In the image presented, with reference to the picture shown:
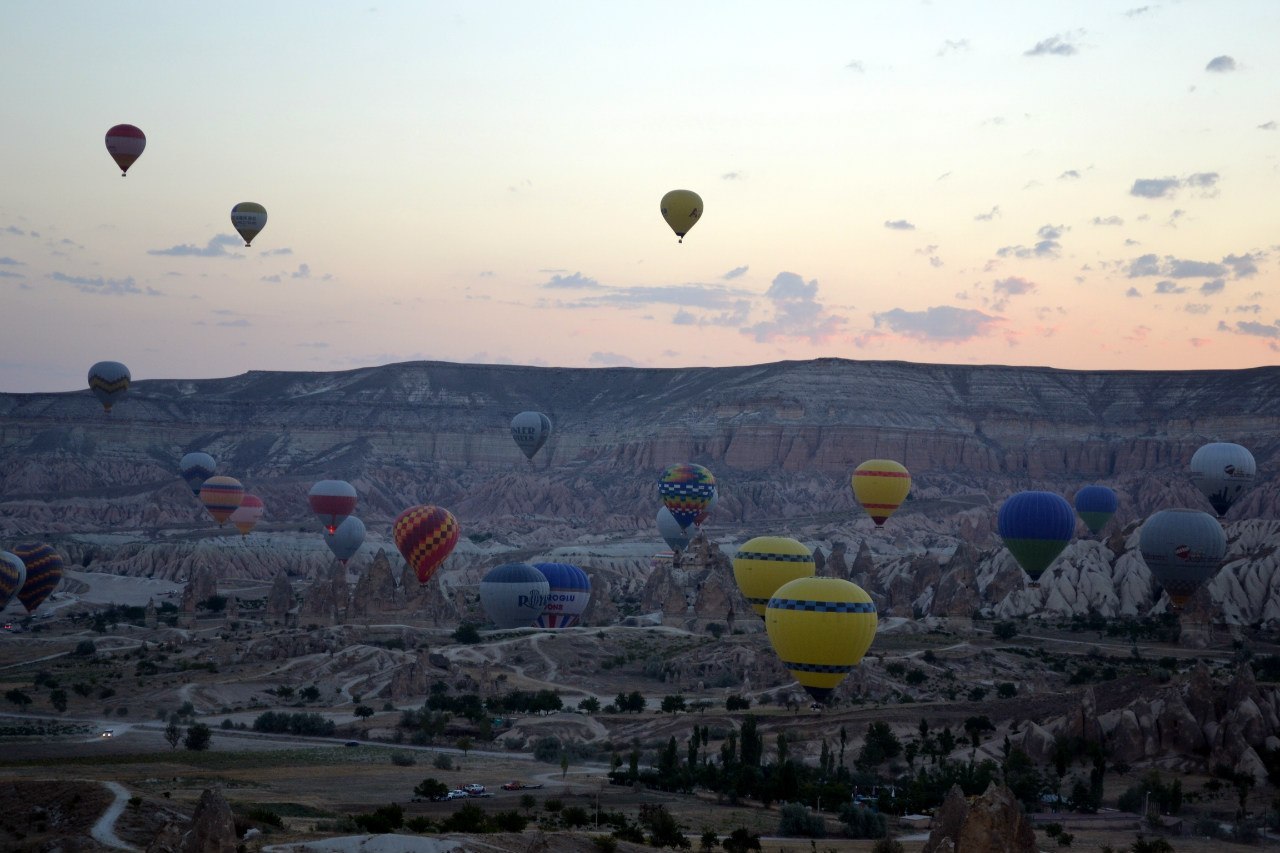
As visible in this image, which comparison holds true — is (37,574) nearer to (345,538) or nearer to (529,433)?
(345,538)

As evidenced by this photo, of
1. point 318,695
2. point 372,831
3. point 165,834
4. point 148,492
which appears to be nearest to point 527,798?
point 372,831

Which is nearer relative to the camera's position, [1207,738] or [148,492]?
[1207,738]

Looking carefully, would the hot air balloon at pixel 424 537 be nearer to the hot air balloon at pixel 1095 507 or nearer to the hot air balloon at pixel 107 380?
the hot air balloon at pixel 1095 507

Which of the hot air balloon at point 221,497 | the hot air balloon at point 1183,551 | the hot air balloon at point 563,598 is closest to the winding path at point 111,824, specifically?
the hot air balloon at point 563,598

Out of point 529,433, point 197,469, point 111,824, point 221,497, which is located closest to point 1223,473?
point 529,433

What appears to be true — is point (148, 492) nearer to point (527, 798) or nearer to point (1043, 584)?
point (1043, 584)
